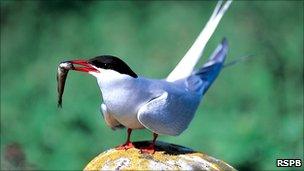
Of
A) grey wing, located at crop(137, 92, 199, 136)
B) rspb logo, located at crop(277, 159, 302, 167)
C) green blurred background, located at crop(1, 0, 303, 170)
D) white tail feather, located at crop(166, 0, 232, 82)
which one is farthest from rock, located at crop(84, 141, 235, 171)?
green blurred background, located at crop(1, 0, 303, 170)

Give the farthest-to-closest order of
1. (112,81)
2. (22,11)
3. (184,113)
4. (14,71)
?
(22,11) → (14,71) → (184,113) → (112,81)

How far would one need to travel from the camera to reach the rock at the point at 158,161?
4402mm

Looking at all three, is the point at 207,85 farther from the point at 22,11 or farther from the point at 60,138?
the point at 22,11

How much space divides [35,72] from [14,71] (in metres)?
0.27

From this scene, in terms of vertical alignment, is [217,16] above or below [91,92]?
above

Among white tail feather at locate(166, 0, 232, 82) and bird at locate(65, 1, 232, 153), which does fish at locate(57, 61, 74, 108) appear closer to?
bird at locate(65, 1, 232, 153)

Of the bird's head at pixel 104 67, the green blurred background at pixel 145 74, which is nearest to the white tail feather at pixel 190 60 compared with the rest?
the bird's head at pixel 104 67

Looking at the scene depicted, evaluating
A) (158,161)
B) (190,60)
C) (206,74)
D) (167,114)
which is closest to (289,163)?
(206,74)

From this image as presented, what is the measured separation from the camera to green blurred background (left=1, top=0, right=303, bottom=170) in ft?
24.0

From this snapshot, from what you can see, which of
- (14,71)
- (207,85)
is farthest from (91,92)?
(207,85)

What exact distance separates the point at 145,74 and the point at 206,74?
8.20 ft

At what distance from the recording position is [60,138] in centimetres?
740

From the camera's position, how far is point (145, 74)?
26.6ft

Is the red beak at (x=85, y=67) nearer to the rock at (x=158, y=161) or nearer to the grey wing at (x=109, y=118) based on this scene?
the grey wing at (x=109, y=118)
